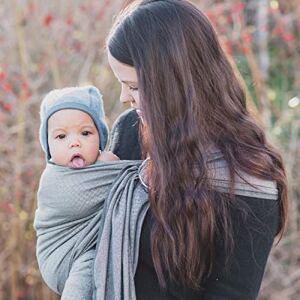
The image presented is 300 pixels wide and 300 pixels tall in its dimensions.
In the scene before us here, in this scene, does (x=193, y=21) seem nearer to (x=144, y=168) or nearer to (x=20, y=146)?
(x=144, y=168)

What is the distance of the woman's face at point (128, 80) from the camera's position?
199 centimetres

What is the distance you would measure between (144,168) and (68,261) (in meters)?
0.32

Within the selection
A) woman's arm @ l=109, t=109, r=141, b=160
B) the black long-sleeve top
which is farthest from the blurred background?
the black long-sleeve top

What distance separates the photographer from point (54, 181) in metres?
2.17

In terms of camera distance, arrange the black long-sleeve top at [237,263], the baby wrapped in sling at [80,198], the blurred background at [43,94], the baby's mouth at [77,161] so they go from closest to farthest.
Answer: the black long-sleeve top at [237,263] → the baby wrapped in sling at [80,198] → the baby's mouth at [77,161] → the blurred background at [43,94]

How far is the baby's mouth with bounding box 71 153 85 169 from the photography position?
216 centimetres

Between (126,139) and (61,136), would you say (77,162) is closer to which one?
(61,136)

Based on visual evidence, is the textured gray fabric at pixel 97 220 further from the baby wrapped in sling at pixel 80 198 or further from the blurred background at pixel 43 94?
the blurred background at pixel 43 94

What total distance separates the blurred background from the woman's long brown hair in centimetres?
188

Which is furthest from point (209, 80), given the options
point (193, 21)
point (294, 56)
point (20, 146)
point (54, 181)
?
point (294, 56)

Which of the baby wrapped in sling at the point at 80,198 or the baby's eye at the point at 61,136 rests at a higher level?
the baby's eye at the point at 61,136

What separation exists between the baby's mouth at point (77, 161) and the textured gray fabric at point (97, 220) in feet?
0.07

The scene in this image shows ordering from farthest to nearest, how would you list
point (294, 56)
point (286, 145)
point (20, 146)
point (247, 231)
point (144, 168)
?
point (294, 56) → point (286, 145) → point (20, 146) → point (144, 168) → point (247, 231)

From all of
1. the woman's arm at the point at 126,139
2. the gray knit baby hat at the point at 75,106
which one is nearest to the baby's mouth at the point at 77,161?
the gray knit baby hat at the point at 75,106
